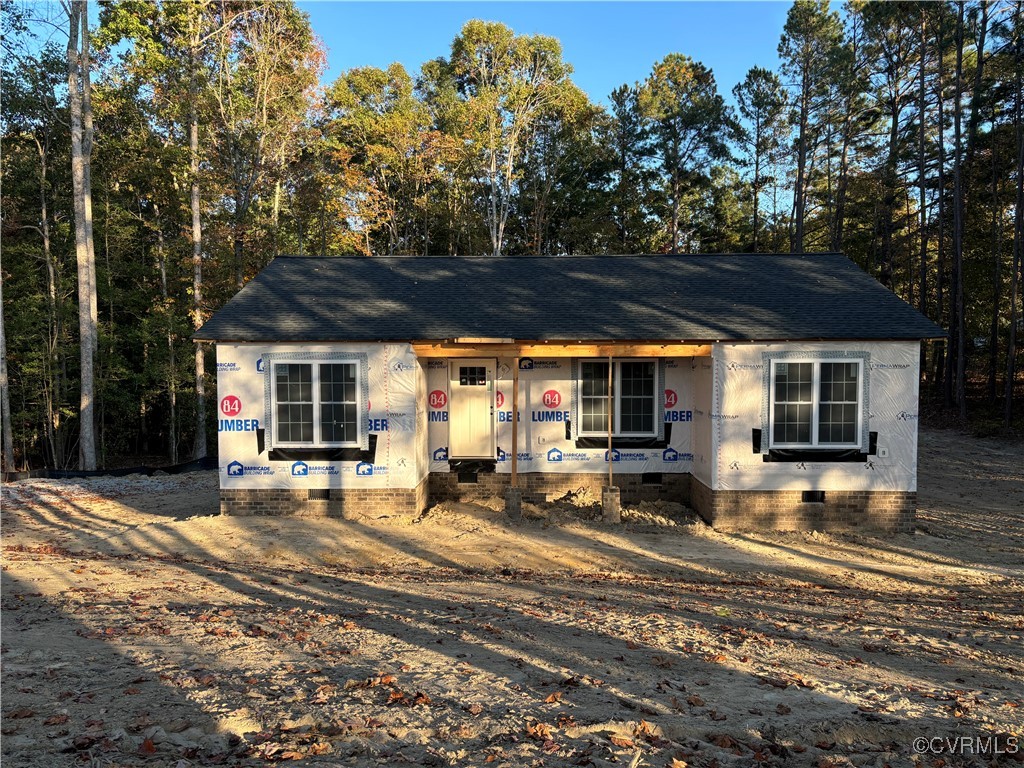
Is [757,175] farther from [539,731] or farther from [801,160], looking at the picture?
[539,731]

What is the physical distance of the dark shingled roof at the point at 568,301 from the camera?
1105cm

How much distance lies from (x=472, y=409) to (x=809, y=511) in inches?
267

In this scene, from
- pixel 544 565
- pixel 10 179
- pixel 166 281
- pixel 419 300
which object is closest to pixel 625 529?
pixel 544 565

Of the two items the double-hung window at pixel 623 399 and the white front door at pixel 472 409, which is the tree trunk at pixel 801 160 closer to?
the double-hung window at pixel 623 399

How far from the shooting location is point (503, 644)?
5.47 m

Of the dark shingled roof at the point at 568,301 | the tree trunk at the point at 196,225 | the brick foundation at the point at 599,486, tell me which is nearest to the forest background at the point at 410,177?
the tree trunk at the point at 196,225

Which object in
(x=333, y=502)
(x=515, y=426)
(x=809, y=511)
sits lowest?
(x=809, y=511)

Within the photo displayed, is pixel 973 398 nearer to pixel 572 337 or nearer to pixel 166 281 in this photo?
pixel 572 337

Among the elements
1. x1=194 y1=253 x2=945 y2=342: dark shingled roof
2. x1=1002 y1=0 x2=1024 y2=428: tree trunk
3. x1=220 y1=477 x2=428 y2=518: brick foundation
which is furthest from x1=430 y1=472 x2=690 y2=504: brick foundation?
x1=1002 y1=0 x2=1024 y2=428: tree trunk

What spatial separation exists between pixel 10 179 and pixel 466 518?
22.1 meters

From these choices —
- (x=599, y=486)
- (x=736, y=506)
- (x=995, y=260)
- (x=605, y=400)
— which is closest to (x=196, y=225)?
(x=605, y=400)

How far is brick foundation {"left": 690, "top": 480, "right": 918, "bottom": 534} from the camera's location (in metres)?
10.9

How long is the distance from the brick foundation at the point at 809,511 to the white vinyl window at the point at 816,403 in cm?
101

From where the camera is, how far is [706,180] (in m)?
34.2
